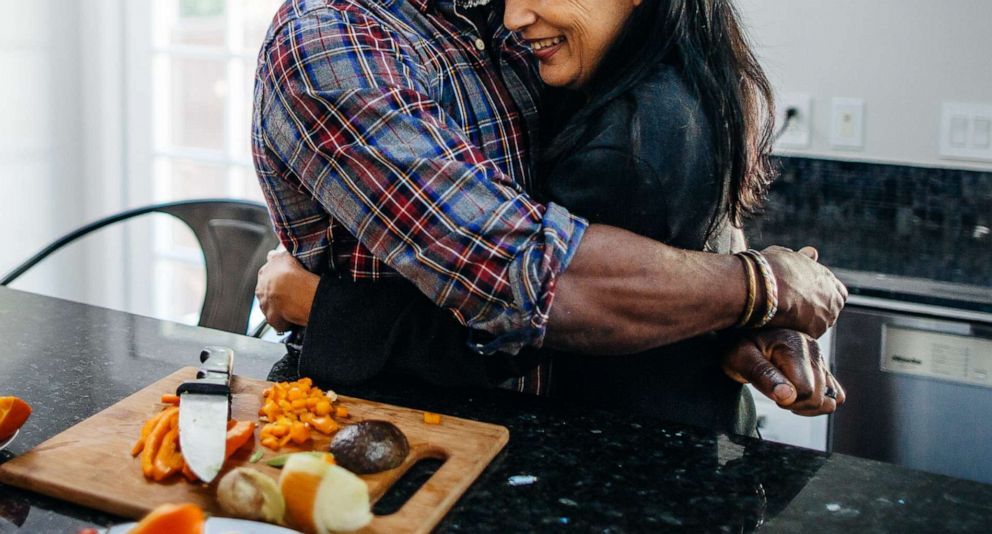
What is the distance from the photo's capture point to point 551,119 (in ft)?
4.35

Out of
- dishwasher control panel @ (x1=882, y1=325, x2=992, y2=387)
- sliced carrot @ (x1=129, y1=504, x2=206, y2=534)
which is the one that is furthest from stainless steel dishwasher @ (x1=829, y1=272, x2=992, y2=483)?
sliced carrot @ (x1=129, y1=504, x2=206, y2=534)

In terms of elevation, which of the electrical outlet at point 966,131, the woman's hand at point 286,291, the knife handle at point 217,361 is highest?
the electrical outlet at point 966,131

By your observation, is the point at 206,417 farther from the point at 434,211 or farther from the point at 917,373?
the point at 917,373

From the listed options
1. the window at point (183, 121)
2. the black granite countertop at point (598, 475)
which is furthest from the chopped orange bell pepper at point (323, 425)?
the window at point (183, 121)

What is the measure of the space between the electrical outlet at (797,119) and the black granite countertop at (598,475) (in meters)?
1.48

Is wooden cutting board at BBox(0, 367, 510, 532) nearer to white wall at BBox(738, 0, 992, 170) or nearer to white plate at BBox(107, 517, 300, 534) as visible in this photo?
white plate at BBox(107, 517, 300, 534)

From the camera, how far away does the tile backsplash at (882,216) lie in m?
2.20

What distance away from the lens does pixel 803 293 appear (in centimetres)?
123

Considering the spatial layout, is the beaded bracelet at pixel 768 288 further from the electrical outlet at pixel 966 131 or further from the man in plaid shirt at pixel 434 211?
the electrical outlet at pixel 966 131

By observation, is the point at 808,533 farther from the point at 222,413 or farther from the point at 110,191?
the point at 110,191

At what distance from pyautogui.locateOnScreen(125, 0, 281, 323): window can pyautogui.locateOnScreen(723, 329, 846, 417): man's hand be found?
208cm

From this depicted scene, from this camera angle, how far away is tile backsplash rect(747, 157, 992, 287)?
2.20 m

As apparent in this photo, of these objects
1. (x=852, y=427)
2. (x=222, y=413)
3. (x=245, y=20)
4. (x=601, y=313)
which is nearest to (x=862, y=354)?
(x=852, y=427)

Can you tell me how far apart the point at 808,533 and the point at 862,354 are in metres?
1.25
